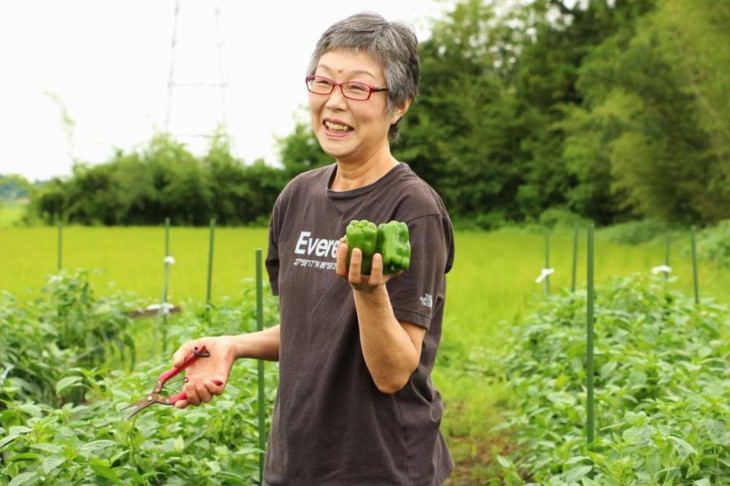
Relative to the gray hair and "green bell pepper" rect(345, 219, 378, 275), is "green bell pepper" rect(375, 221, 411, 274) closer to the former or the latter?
"green bell pepper" rect(345, 219, 378, 275)

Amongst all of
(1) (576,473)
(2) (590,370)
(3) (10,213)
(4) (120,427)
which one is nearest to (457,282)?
(2) (590,370)

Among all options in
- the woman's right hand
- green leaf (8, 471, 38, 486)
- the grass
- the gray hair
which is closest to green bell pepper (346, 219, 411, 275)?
the gray hair

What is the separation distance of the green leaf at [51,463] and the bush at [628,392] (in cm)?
119

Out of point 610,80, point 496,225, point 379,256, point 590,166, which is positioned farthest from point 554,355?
point 496,225

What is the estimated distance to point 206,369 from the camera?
190 cm

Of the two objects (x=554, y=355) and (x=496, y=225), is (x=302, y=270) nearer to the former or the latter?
(x=554, y=355)

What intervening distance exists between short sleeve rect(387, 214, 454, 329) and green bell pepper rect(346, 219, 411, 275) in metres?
0.12

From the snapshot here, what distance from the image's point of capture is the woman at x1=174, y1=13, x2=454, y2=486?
173 centimetres

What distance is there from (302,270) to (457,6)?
26.3 m

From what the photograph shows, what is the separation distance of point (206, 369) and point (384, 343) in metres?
0.47

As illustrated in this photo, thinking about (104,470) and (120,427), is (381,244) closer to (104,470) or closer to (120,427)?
(104,470)

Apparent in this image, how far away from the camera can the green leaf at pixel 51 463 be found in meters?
2.06

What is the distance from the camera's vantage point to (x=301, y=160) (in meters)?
26.5

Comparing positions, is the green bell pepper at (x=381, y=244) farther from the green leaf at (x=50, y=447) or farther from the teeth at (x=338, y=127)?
the green leaf at (x=50, y=447)
